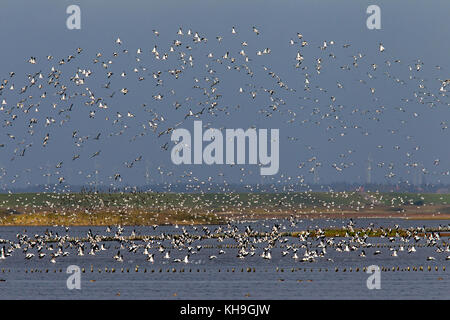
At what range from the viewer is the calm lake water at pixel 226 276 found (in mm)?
89062

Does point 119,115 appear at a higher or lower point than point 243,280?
higher

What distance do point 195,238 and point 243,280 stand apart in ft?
241

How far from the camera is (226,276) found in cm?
10588

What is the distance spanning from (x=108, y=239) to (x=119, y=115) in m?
84.1

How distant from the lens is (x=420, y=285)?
95688 mm

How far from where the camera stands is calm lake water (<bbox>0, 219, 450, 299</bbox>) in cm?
8906
